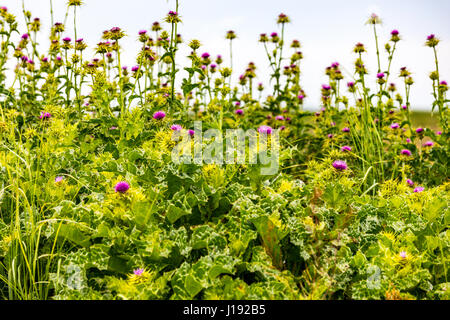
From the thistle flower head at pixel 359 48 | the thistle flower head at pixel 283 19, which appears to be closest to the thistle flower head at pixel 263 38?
the thistle flower head at pixel 283 19

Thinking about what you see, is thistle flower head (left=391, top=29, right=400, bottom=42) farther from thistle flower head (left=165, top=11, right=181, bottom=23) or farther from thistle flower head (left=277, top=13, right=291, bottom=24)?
thistle flower head (left=165, top=11, right=181, bottom=23)

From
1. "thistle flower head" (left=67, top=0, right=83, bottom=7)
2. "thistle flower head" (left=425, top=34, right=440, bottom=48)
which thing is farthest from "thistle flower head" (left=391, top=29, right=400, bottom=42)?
"thistle flower head" (left=67, top=0, right=83, bottom=7)

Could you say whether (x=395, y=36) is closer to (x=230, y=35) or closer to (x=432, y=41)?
(x=432, y=41)

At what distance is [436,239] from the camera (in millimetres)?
1770

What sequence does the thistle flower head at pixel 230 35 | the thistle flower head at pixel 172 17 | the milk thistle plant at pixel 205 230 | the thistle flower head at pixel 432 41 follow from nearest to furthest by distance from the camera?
the milk thistle plant at pixel 205 230 → the thistle flower head at pixel 172 17 → the thistle flower head at pixel 432 41 → the thistle flower head at pixel 230 35

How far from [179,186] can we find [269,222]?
1.61 ft

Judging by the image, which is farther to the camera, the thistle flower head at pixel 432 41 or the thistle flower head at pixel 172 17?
the thistle flower head at pixel 432 41

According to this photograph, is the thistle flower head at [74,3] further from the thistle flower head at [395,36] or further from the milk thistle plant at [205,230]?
the thistle flower head at [395,36]

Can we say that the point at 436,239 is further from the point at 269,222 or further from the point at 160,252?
the point at 160,252

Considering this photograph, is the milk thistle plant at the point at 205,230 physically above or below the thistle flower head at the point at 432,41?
below

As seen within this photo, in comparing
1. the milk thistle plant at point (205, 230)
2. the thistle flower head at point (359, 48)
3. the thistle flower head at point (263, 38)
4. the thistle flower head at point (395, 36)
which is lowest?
the milk thistle plant at point (205, 230)

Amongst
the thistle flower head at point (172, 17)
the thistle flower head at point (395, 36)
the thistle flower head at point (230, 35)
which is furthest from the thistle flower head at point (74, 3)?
the thistle flower head at point (395, 36)

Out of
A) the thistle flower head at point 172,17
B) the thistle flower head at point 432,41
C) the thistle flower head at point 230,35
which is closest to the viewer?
the thistle flower head at point 172,17

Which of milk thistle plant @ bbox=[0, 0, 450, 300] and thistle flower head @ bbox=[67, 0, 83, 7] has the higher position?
thistle flower head @ bbox=[67, 0, 83, 7]
